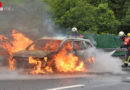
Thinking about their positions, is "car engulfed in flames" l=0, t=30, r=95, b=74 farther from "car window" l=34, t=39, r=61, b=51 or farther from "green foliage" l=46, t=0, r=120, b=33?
"green foliage" l=46, t=0, r=120, b=33

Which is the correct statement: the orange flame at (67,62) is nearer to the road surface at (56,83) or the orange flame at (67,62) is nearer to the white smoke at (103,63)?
the road surface at (56,83)

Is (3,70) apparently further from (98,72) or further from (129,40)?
(129,40)

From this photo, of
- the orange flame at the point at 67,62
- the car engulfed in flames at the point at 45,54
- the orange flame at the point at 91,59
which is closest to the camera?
the car engulfed in flames at the point at 45,54

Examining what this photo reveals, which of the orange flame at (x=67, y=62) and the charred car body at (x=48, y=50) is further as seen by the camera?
the orange flame at (x=67, y=62)

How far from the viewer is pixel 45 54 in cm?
1006

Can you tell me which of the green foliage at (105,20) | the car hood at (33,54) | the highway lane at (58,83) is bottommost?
the highway lane at (58,83)

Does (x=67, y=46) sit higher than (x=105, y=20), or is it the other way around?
(x=105, y=20)

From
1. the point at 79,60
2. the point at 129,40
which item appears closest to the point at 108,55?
the point at 129,40

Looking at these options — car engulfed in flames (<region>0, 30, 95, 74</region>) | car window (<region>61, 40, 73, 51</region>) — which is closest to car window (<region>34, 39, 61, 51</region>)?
car engulfed in flames (<region>0, 30, 95, 74</region>)

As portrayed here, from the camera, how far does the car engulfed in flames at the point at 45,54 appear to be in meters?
9.90

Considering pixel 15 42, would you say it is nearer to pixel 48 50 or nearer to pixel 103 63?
pixel 48 50

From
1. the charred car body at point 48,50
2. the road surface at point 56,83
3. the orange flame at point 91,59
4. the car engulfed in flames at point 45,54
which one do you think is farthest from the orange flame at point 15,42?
the orange flame at point 91,59

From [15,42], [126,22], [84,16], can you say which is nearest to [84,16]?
[84,16]

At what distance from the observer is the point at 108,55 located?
1299cm
